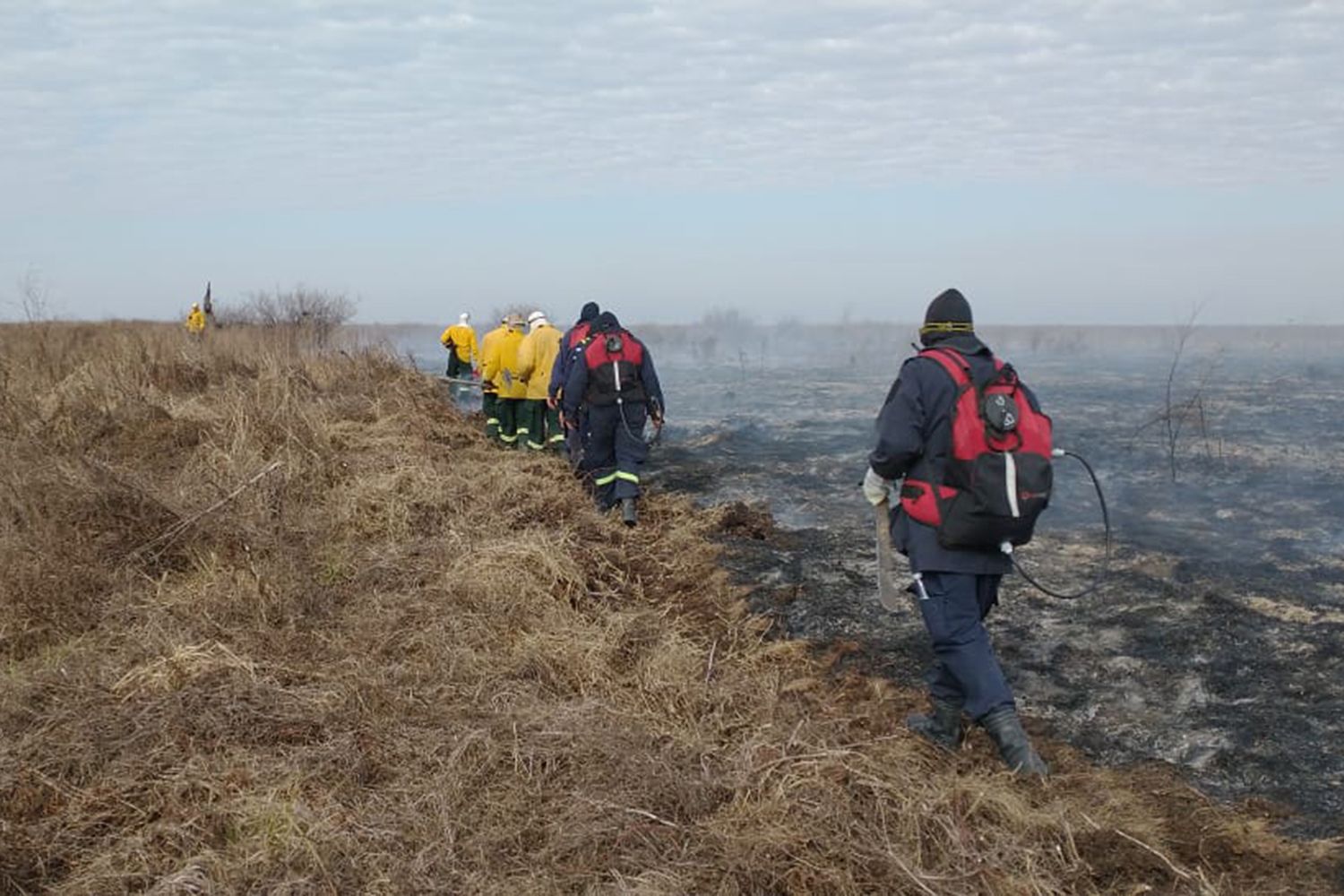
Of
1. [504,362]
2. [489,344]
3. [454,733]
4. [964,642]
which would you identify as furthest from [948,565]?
[489,344]

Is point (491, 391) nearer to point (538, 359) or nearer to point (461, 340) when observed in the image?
point (538, 359)

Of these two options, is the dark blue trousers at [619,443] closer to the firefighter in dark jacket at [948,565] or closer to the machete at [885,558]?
the machete at [885,558]

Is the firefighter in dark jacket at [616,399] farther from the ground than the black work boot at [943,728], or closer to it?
farther from the ground

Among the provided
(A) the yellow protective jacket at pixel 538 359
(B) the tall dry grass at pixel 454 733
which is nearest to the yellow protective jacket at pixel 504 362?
(A) the yellow protective jacket at pixel 538 359

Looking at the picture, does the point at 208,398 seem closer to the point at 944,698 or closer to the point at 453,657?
the point at 453,657

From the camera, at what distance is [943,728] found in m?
4.02

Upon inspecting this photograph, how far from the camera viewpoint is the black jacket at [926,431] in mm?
3838

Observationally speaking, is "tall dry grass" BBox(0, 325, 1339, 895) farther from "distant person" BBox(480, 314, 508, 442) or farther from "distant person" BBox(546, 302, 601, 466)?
"distant person" BBox(480, 314, 508, 442)

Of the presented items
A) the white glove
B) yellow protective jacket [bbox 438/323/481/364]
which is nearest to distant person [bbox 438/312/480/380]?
yellow protective jacket [bbox 438/323/481/364]

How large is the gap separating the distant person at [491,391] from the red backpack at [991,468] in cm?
764

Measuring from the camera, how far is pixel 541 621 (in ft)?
16.8

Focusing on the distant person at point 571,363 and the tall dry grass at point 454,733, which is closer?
the tall dry grass at point 454,733

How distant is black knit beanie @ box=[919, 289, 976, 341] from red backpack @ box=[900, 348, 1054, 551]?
7.8 inches

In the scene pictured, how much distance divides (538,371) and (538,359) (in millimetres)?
115
